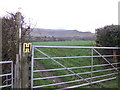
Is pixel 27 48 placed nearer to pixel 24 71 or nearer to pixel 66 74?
pixel 24 71

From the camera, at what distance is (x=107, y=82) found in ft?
15.8

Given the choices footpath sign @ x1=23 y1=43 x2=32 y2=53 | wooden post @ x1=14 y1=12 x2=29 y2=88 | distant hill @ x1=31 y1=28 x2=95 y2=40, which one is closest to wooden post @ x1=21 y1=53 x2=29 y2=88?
wooden post @ x1=14 y1=12 x2=29 y2=88

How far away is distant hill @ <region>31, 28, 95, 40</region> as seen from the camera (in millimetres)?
5324

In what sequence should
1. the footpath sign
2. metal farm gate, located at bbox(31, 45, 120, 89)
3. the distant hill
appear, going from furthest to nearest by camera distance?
1. the distant hill
2. metal farm gate, located at bbox(31, 45, 120, 89)
3. the footpath sign

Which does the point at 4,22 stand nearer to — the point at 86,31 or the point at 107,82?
the point at 107,82

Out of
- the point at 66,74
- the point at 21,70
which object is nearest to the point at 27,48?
the point at 21,70

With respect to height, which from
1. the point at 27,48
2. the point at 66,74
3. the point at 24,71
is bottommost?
the point at 66,74

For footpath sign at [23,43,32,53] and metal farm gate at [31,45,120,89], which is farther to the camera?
metal farm gate at [31,45,120,89]

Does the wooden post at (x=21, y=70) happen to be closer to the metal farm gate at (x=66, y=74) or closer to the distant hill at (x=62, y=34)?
the metal farm gate at (x=66, y=74)

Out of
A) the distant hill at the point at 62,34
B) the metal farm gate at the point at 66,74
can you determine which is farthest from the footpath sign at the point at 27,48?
the distant hill at the point at 62,34

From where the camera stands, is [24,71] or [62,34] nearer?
[24,71]

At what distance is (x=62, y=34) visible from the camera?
6.73 meters

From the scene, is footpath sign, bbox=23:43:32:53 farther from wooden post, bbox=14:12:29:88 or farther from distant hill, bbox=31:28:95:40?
distant hill, bbox=31:28:95:40

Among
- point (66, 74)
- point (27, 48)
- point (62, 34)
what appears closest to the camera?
point (27, 48)
